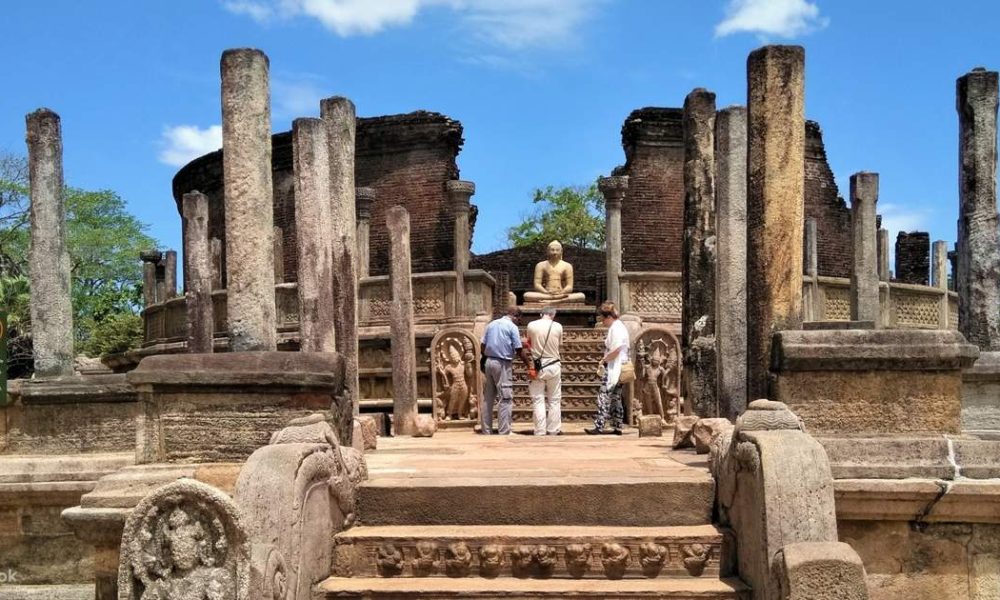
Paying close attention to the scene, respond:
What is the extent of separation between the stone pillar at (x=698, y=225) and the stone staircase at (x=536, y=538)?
5.35 m

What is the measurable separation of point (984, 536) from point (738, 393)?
3548mm

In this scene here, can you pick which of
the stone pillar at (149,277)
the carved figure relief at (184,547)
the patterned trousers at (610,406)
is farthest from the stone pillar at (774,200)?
the stone pillar at (149,277)

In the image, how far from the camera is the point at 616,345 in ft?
35.8

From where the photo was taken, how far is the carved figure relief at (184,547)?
4.05 m

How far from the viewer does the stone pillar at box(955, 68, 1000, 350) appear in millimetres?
10906

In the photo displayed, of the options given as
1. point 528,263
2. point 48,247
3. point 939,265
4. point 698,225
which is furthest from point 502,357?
point 528,263

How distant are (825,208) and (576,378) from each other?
16.1 m

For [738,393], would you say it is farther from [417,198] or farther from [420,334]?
[417,198]

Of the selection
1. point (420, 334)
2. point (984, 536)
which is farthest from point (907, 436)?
point (420, 334)

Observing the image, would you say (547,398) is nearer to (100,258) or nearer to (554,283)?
(554,283)

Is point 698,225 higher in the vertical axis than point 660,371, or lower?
higher

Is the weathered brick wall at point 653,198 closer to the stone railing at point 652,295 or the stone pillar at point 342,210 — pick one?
the stone railing at point 652,295

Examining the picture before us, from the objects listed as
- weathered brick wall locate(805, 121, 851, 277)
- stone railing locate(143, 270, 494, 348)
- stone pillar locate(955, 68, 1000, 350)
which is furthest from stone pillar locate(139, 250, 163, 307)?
stone pillar locate(955, 68, 1000, 350)

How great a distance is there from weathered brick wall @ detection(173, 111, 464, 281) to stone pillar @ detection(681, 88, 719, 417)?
61.6 feet
